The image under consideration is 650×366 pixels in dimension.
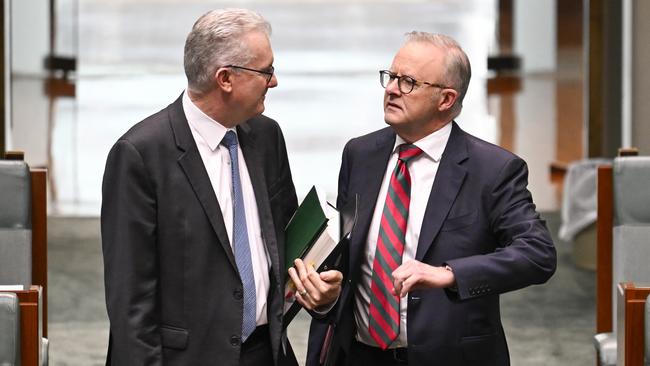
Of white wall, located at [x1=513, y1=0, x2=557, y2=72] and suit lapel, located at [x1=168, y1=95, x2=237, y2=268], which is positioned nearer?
suit lapel, located at [x1=168, y1=95, x2=237, y2=268]

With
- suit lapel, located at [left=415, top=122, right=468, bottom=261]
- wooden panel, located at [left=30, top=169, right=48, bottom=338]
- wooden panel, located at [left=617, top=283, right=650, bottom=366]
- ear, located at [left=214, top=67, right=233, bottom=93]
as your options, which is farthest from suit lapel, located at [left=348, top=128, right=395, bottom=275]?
wooden panel, located at [left=30, top=169, right=48, bottom=338]

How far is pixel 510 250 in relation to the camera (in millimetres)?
2930

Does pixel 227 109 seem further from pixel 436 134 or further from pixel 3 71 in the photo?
pixel 3 71

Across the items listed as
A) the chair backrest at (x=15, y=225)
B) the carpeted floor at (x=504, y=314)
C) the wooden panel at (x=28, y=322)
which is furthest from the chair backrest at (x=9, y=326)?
the carpeted floor at (x=504, y=314)

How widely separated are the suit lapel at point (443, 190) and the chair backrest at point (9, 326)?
932mm

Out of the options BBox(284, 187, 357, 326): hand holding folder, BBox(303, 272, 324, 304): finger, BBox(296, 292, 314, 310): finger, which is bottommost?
BBox(296, 292, 314, 310): finger

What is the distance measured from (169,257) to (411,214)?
589 mm

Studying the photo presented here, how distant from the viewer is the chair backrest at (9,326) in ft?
9.98

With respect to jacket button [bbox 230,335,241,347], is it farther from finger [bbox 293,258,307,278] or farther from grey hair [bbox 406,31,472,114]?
grey hair [bbox 406,31,472,114]

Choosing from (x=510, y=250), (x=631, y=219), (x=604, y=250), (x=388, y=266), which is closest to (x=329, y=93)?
(x=604, y=250)

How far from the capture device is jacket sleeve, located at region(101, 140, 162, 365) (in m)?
2.81

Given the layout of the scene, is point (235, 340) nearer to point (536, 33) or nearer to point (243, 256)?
point (243, 256)

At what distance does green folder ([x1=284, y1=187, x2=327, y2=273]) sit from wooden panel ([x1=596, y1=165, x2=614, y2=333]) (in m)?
1.69

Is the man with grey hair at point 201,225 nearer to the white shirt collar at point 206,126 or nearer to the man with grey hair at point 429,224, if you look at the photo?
the white shirt collar at point 206,126
